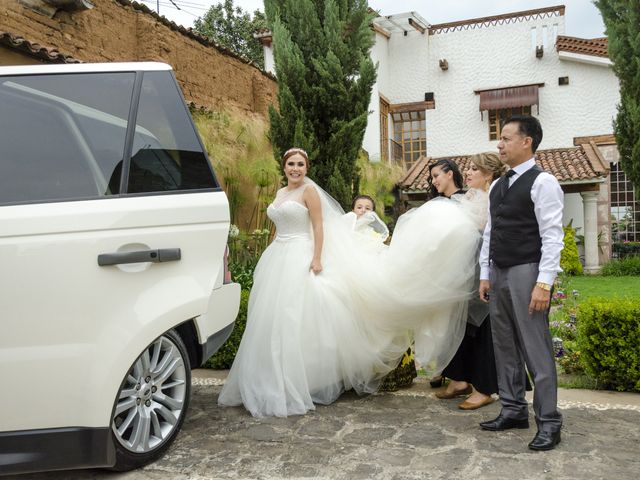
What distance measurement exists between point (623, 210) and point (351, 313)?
1764 centimetres

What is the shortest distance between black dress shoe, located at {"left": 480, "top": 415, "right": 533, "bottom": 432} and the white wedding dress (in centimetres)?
61

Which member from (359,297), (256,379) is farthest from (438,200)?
(256,379)

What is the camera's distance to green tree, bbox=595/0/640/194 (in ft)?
30.5

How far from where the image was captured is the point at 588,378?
5008 millimetres

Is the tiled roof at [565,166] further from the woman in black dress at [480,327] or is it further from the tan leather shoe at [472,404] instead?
the tan leather shoe at [472,404]

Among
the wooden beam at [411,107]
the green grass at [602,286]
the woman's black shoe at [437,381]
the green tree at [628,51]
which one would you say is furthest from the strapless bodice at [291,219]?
the wooden beam at [411,107]

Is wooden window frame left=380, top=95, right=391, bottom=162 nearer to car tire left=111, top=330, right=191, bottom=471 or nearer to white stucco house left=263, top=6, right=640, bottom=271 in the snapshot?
white stucco house left=263, top=6, right=640, bottom=271

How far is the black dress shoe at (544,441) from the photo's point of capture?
3.36 m

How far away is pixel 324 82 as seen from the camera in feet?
27.1

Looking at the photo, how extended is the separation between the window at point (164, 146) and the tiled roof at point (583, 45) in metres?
18.3

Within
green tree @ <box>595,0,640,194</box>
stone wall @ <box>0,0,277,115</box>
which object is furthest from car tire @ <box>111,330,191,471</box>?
→ green tree @ <box>595,0,640,194</box>

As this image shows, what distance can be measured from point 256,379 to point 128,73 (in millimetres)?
2229

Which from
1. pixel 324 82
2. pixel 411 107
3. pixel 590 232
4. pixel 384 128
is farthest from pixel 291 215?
pixel 411 107

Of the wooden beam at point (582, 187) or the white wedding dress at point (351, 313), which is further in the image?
the wooden beam at point (582, 187)
